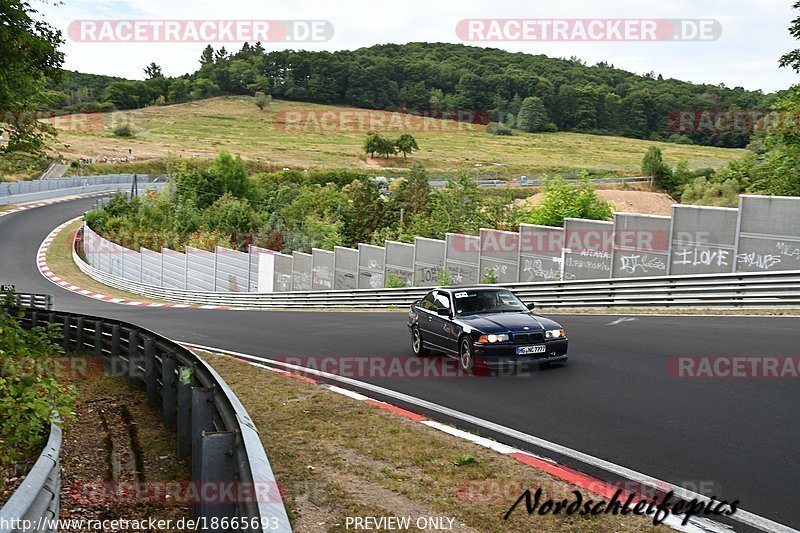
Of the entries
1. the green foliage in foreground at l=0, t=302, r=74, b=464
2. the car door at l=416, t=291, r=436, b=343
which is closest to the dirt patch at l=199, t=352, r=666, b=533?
the green foliage in foreground at l=0, t=302, r=74, b=464

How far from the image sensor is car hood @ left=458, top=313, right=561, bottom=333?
13336 mm

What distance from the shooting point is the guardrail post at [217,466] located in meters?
5.82

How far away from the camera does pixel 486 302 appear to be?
14867mm

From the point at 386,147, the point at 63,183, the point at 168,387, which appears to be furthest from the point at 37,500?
the point at 386,147

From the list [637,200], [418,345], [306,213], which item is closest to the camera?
[418,345]

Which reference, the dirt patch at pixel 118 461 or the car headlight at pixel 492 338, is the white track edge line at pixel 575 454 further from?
the dirt patch at pixel 118 461

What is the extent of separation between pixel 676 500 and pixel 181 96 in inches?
6933

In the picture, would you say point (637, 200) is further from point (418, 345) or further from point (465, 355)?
point (465, 355)

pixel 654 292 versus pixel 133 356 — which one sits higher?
pixel 654 292

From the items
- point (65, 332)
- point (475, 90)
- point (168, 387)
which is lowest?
point (65, 332)

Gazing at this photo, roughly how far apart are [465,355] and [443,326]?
1089 millimetres

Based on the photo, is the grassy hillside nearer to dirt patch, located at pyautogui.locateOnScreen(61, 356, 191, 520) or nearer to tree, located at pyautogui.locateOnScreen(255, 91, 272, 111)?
tree, located at pyautogui.locateOnScreen(255, 91, 272, 111)

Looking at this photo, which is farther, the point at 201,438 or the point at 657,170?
the point at 657,170

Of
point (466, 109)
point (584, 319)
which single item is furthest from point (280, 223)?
point (466, 109)
